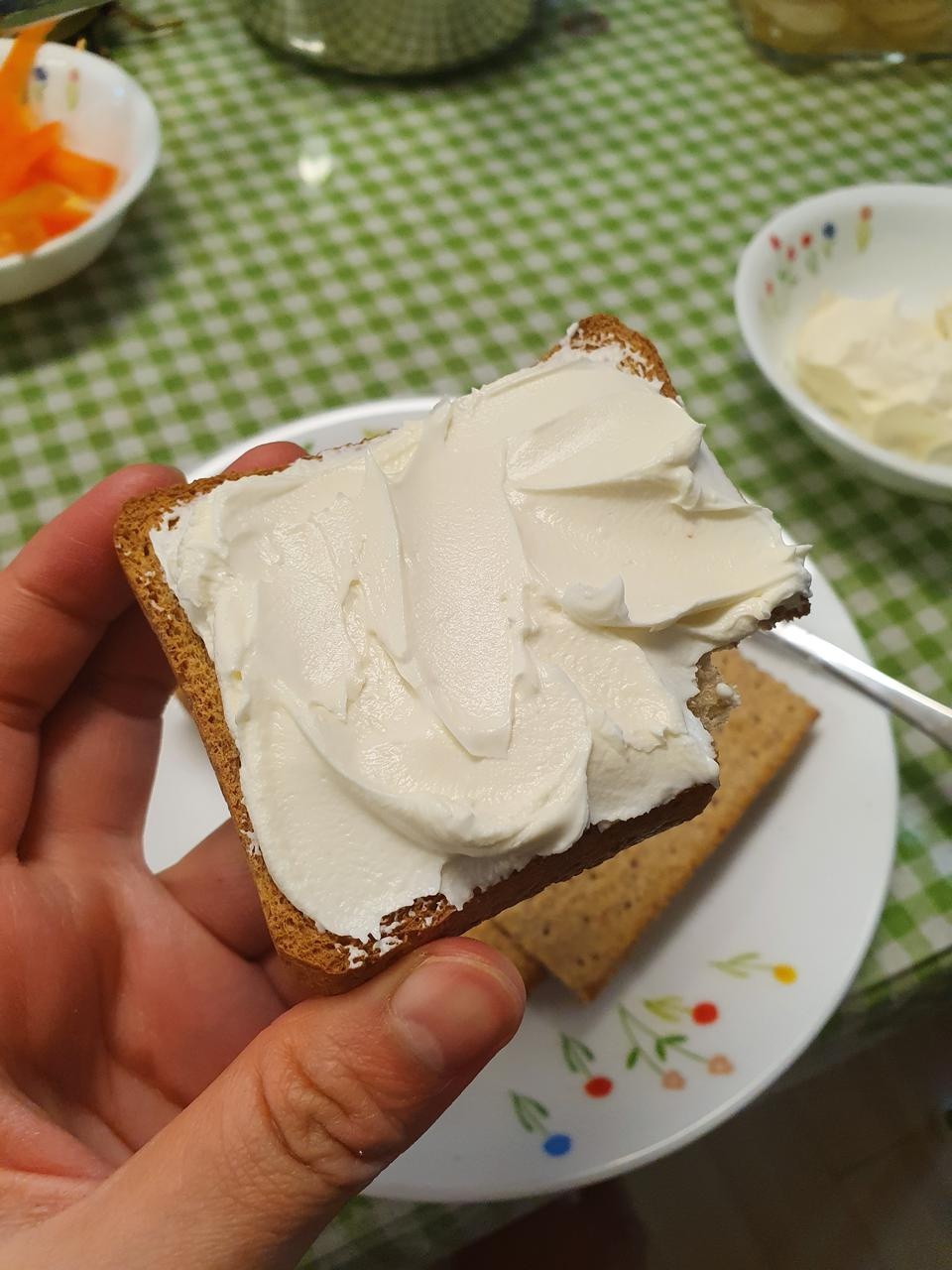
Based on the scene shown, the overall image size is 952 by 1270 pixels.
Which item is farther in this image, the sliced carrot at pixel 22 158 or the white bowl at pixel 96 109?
the white bowl at pixel 96 109

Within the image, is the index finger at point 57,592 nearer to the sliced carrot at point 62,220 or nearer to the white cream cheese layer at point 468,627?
the white cream cheese layer at point 468,627

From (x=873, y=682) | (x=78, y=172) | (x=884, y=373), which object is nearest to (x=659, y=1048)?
(x=873, y=682)

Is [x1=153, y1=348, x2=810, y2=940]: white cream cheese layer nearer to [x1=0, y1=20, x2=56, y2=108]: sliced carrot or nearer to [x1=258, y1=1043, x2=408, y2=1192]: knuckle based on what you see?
[x1=258, y1=1043, x2=408, y2=1192]: knuckle

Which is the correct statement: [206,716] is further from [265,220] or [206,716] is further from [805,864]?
[265,220]

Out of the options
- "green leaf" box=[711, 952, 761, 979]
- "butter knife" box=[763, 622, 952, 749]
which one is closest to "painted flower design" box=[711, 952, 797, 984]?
"green leaf" box=[711, 952, 761, 979]

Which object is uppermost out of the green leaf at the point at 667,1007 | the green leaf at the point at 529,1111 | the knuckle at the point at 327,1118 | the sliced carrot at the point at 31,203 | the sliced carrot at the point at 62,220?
the sliced carrot at the point at 31,203

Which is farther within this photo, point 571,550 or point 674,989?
point 674,989

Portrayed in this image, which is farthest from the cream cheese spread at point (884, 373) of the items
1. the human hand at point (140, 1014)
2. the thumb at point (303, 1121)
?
the thumb at point (303, 1121)

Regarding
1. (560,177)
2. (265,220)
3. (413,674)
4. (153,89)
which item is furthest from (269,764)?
(153,89)
